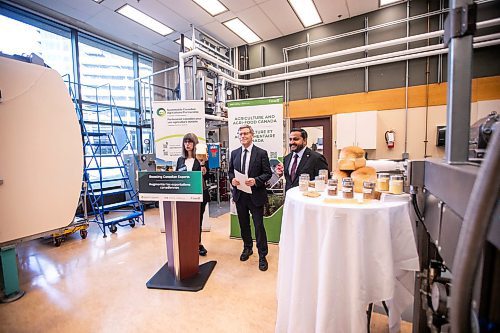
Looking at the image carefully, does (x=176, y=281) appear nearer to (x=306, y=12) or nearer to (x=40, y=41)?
(x=306, y=12)

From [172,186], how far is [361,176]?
167cm

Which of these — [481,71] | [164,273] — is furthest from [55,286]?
[481,71]

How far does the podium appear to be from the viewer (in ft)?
7.39

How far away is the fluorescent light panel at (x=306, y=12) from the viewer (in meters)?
4.41

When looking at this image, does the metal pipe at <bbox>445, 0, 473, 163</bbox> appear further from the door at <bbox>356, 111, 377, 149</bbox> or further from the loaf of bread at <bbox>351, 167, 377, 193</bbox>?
the door at <bbox>356, 111, 377, 149</bbox>

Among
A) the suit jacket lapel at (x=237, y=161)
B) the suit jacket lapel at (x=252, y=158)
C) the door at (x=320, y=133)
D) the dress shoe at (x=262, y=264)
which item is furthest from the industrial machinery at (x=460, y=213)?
the door at (x=320, y=133)

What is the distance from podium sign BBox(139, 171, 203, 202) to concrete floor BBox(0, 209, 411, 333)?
924 mm

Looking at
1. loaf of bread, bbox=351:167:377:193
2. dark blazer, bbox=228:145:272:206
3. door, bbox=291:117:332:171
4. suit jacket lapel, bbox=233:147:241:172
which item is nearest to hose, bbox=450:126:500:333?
loaf of bread, bbox=351:167:377:193

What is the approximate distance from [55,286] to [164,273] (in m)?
1.09

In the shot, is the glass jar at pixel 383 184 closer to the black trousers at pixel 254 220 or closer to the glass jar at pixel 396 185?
the glass jar at pixel 396 185

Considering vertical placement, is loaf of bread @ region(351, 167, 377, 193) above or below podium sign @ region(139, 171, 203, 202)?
above

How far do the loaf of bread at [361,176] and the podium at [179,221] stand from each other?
1.34m

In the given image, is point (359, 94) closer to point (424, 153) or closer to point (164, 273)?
point (424, 153)

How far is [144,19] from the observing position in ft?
16.1
